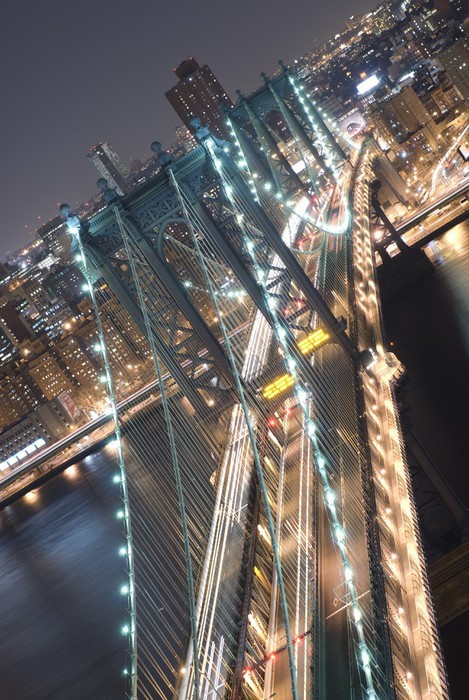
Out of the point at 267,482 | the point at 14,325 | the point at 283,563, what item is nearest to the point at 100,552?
the point at 267,482

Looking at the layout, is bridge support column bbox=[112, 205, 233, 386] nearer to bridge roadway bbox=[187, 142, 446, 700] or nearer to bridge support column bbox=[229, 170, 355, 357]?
bridge roadway bbox=[187, 142, 446, 700]

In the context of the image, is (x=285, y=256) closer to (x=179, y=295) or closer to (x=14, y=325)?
(x=179, y=295)

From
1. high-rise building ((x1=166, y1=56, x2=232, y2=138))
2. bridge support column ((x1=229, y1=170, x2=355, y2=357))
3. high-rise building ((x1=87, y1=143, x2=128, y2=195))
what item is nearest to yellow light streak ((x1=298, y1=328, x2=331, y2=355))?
bridge support column ((x1=229, y1=170, x2=355, y2=357))

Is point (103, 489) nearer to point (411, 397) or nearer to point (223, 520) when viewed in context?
point (411, 397)

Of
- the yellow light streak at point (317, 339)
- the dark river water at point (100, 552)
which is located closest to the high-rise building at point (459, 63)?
the dark river water at point (100, 552)

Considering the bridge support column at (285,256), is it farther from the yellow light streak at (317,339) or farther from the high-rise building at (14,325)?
the high-rise building at (14,325)

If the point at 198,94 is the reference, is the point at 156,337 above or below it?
below

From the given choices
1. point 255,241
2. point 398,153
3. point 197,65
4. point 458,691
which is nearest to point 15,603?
point 255,241
